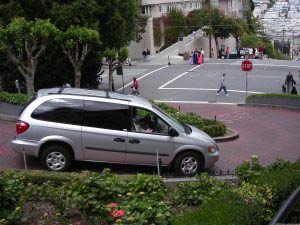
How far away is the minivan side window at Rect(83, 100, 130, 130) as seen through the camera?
1071cm

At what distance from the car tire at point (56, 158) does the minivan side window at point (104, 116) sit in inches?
28.6

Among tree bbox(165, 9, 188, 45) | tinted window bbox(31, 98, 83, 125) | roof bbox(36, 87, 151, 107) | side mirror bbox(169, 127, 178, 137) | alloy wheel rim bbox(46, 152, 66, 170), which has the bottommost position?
alloy wheel rim bbox(46, 152, 66, 170)

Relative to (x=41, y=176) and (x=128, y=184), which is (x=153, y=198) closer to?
(x=128, y=184)

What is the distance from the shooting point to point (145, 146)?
1083cm

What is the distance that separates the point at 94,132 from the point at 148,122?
1.13m

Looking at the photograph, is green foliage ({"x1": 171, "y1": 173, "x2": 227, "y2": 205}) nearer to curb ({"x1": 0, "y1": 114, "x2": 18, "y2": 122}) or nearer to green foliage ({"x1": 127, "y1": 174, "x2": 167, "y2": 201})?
green foliage ({"x1": 127, "y1": 174, "x2": 167, "y2": 201})

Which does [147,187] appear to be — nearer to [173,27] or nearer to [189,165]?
[189,165]

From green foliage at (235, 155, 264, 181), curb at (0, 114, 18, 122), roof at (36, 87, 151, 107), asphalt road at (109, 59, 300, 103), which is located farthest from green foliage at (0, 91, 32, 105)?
asphalt road at (109, 59, 300, 103)

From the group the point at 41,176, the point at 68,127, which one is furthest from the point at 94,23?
the point at 41,176

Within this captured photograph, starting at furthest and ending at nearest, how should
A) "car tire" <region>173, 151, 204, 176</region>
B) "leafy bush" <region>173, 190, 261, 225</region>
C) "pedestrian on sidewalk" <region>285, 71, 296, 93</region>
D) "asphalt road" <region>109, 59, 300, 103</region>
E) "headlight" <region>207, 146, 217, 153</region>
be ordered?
"pedestrian on sidewalk" <region>285, 71, 296, 93</region>
"asphalt road" <region>109, 59, 300, 103</region>
"headlight" <region>207, 146, 217, 153</region>
"car tire" <region>173, 151, 204, 176</region>
"leafy bush" <region>173, 190, 261, 225</region>

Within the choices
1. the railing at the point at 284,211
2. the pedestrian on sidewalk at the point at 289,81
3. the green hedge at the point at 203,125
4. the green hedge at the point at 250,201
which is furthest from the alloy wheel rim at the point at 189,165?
the pedestrian on sidewalk at the point at 289,81

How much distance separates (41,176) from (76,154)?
2.23m

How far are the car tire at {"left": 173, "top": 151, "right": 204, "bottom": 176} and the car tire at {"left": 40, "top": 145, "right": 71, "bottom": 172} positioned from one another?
220 cm

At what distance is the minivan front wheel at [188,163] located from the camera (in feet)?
36.4
